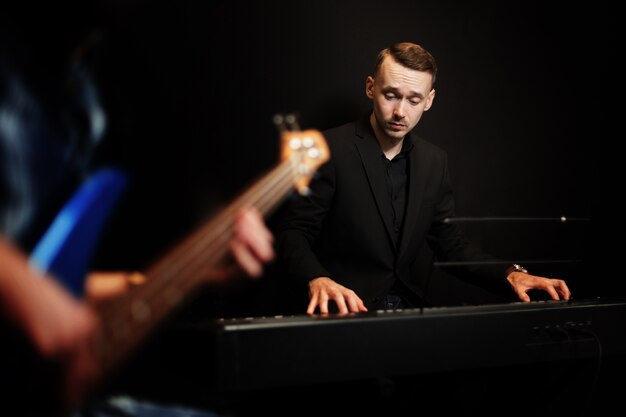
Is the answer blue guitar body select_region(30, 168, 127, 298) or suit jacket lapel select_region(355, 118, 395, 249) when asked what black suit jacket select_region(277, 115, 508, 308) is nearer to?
suit jacket lapel select_region(355, 118, 395, 249)

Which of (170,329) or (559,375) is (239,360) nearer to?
(170,329)

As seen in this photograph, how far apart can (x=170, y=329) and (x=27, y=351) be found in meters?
0.56

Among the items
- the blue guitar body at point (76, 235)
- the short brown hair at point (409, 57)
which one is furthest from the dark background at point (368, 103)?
the blue guitar body at point (76, 235)

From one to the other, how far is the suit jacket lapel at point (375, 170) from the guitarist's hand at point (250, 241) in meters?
1.25

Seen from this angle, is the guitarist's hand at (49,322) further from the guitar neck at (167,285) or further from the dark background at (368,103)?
the dark background at (368,103)

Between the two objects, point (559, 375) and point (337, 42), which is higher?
point (337, 42)

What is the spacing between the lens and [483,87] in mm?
2643

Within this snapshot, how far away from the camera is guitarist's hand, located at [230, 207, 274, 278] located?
1097mm

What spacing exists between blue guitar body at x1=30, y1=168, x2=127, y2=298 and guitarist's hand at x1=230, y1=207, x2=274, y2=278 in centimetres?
25

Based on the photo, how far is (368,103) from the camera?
98.6 inches

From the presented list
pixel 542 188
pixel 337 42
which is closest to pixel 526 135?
pixel 542 188

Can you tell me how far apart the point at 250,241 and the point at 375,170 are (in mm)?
1328

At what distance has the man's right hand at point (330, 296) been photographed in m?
1.72

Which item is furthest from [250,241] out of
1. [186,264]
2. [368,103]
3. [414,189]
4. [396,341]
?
[368,103]
